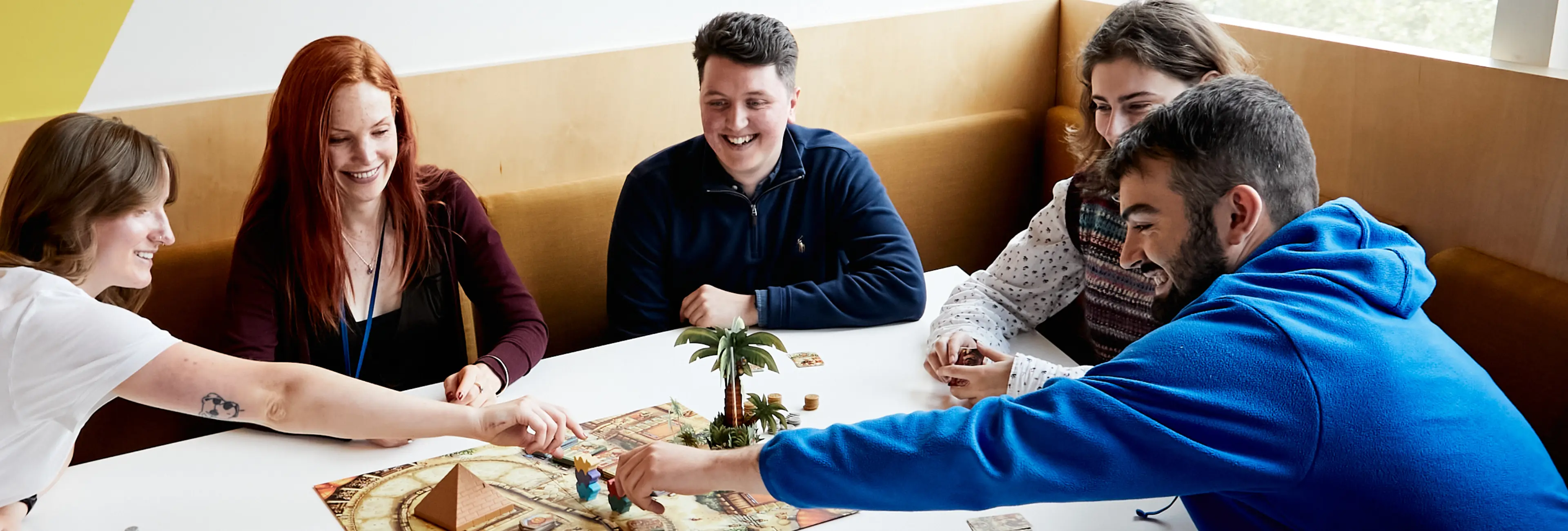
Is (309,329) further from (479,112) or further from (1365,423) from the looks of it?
(1365,423)

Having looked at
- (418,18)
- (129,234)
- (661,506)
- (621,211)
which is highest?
(418,18)

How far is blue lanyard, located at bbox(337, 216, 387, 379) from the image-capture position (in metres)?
2.24

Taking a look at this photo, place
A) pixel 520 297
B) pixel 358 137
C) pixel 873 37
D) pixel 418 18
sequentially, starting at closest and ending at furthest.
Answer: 1. pixel 358 137
2. pixel 520 297
3. pixel 418 18
4. pixel 873 37

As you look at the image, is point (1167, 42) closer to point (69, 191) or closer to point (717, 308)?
point (717, 308)

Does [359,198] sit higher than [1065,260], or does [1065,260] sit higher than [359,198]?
[359,198]

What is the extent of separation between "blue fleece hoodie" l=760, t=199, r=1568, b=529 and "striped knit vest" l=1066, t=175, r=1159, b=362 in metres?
0.84

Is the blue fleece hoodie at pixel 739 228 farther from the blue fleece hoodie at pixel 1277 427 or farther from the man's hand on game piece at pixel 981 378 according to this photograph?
the blue fleece hoodie at pixel 1277 427

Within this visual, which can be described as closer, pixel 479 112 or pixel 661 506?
pixel 661 506

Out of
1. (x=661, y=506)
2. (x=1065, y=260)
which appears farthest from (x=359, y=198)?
(x=1065, y=260)

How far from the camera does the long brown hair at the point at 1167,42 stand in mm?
2074

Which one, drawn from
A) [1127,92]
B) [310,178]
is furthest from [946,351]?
[310,178]

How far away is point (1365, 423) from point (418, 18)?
2.49m

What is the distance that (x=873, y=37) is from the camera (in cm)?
343

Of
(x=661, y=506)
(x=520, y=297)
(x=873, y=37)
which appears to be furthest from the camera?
(x=873, y=37)
